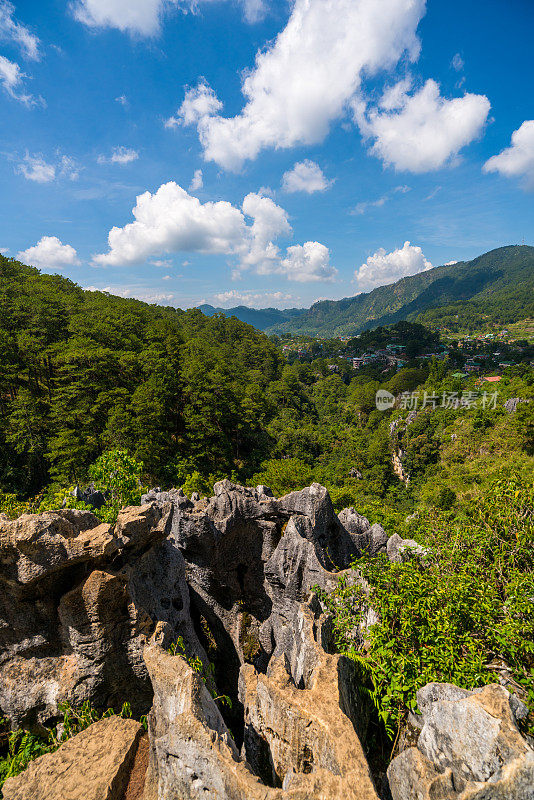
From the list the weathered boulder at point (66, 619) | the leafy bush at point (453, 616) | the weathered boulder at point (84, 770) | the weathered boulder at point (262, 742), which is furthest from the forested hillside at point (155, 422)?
the leafy bush at point (453, 616)

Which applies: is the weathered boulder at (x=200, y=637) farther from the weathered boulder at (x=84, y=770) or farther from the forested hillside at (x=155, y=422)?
the forested hillside at (x=155, y=422)

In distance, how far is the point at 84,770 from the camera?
4.84 meters

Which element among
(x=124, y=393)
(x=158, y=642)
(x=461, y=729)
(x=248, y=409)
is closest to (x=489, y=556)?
(x=461, y=729)

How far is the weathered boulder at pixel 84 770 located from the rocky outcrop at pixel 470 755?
12.9 feet

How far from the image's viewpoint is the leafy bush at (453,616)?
5.62 meters

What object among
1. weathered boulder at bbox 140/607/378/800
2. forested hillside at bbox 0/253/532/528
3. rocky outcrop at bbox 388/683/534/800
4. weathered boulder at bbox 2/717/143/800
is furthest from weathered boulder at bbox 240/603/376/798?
forested hillside at bbox 0/253/532/528

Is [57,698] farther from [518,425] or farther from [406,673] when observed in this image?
[518,425]

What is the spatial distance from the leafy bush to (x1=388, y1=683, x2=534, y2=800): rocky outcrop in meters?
1.02

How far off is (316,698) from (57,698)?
5701 millimetres

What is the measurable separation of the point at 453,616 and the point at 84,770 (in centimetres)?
652

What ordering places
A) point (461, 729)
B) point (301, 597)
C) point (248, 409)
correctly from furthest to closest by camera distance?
1. point (248, 409)
2. point (301, 597)
3. point (461, 729)

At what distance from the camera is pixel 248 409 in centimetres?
3991

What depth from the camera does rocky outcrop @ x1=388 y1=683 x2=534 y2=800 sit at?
348cm

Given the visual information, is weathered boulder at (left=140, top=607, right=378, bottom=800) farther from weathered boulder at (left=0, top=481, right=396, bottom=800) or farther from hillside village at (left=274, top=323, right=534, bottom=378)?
hillside village at (left=274, top=323, right=534, bottom=378)
